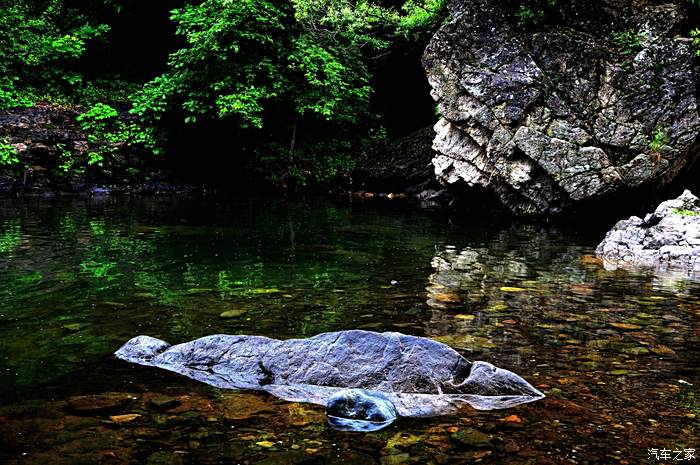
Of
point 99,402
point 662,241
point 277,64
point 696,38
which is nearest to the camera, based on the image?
point 99,402

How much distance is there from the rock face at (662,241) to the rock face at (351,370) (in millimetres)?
6931

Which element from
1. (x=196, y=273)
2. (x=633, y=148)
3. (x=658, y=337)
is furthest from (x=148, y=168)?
(x=658, y=337)

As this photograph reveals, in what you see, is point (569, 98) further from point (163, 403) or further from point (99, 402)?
point (99, 402)

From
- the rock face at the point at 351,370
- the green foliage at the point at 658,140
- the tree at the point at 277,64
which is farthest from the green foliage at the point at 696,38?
the rock face at the point at 351,370

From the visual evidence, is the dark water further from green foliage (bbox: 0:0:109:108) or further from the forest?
green foliage (bbox: 0:0:109:108)

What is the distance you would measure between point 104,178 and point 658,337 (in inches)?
806

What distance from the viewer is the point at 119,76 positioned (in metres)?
25.8

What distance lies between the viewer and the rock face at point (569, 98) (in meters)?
14.8

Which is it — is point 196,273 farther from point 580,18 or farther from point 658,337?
point 580,18

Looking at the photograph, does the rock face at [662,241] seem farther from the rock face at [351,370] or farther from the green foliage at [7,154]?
the green foliage at [7,154]

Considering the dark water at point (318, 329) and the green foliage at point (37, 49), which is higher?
the green foliage at point (37, 49)

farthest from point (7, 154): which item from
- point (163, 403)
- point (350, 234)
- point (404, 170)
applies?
point (163, 403)

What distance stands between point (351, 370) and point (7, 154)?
1940 centimetres

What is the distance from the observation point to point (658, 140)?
14.6 m
